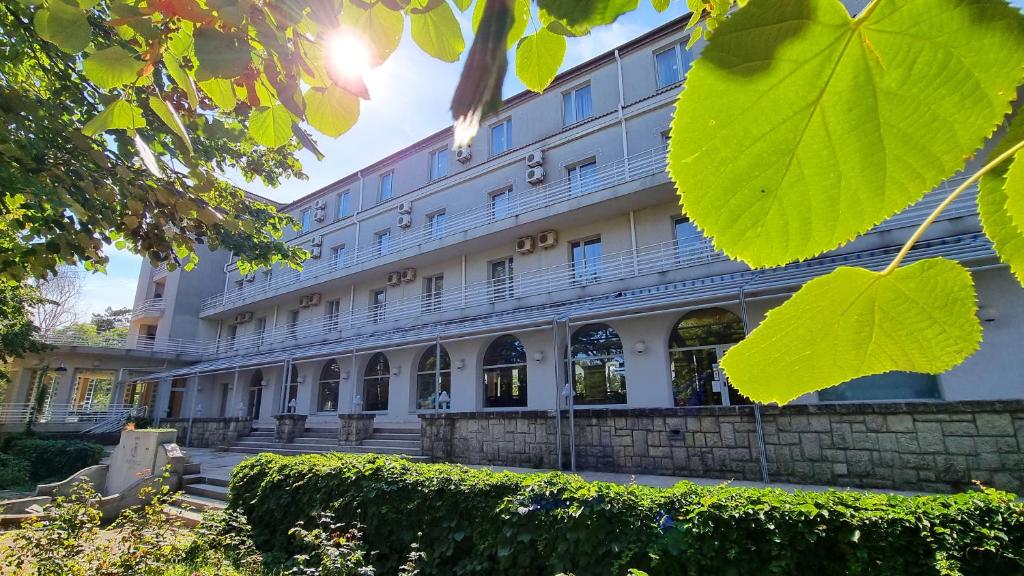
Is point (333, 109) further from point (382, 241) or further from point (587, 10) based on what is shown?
point (382, 241)

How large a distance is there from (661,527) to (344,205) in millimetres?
20401

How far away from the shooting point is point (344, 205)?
21.0 metres

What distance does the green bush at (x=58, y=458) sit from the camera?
479 inches

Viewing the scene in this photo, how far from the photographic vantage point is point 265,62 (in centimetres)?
132

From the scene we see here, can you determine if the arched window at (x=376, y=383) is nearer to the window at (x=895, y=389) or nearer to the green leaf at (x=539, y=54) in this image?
the window at (x=895, y=389)

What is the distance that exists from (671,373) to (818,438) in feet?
11.5

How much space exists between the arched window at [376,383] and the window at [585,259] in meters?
7.19

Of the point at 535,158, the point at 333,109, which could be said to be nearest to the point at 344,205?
the point at 535,158

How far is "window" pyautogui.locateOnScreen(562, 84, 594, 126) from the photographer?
563 inches

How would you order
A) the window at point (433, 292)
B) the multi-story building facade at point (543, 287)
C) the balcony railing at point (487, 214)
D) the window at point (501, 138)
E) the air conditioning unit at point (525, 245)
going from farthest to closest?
1. the window at point (433, 292)
2. the window at point (501, 138)
3. the air conditioning unit at point (525, 245)
4. the balcony railing at point (487, 214)
5. the multi-story building facade at point (543, 287)

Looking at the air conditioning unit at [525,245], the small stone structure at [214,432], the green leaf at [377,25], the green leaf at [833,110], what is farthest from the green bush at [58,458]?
the green leaf at [833,110]

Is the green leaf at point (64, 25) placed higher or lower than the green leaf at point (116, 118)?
higher

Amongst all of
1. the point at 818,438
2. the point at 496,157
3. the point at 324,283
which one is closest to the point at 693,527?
the point at 818,438

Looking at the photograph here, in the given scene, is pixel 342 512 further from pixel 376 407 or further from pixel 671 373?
pixel 376 407
